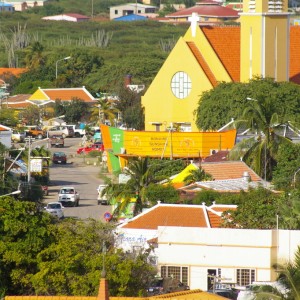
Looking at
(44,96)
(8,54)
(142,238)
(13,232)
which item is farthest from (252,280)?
(8,54)

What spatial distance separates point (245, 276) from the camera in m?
41.8

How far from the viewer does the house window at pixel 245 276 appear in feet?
136

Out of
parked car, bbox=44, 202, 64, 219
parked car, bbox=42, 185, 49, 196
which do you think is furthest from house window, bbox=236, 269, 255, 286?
parked car, bbox=42, 185, 49, 196

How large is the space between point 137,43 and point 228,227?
390ft

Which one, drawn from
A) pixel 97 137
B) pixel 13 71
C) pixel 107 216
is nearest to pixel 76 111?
pixel 97 137

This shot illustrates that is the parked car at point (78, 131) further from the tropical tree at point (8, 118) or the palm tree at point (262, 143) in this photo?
the palm tree at point (262, 143)

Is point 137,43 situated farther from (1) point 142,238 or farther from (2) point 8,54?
(1) point 142,238

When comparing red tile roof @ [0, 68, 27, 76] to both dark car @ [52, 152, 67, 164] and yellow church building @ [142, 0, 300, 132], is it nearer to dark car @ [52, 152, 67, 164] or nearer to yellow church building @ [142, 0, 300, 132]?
yellow church building @ [142, 0, 300, 132]

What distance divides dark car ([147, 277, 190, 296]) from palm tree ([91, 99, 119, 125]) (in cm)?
5238

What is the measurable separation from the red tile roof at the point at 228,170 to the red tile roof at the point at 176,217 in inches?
382

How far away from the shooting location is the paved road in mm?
56781

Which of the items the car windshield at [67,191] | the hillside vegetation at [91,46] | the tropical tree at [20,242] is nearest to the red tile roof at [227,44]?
the car windshield at [67,191]

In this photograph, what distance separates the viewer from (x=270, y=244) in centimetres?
4147

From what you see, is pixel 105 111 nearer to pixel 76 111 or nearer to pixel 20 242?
pixel 76 111
